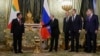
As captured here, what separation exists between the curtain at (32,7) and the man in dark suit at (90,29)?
151 inches

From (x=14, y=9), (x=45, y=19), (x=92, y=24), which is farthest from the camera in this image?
(x=14, y=9)

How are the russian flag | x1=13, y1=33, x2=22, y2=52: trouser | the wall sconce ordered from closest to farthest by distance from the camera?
x1=13, y1=33, x2=22, y2=52: trouser → the russian flag → the wall sconce

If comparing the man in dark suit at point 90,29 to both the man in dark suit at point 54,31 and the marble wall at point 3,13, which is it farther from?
the marble wall at point 3,13

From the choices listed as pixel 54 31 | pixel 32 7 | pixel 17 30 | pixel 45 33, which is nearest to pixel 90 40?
pixel 54 31

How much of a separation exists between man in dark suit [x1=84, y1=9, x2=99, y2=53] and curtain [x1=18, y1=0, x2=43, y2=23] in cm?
385

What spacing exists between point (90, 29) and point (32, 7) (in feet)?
14.2

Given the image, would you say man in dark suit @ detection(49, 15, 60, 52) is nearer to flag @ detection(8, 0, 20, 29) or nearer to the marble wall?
flag @ detection(8, 0, 20, 29)

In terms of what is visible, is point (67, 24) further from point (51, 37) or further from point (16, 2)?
point (16, 2)

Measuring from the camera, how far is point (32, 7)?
14.5 m

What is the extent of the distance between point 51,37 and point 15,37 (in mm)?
1546

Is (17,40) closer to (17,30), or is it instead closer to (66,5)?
(17,30)

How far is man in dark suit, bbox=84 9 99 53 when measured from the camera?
35.9ft

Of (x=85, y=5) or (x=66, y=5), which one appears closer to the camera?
(x=66, y=5)

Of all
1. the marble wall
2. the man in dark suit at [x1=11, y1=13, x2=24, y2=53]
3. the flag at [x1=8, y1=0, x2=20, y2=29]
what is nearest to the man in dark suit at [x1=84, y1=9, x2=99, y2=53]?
the man in dark suit at [x1=11, y1=13, x2=24, y2=53]
